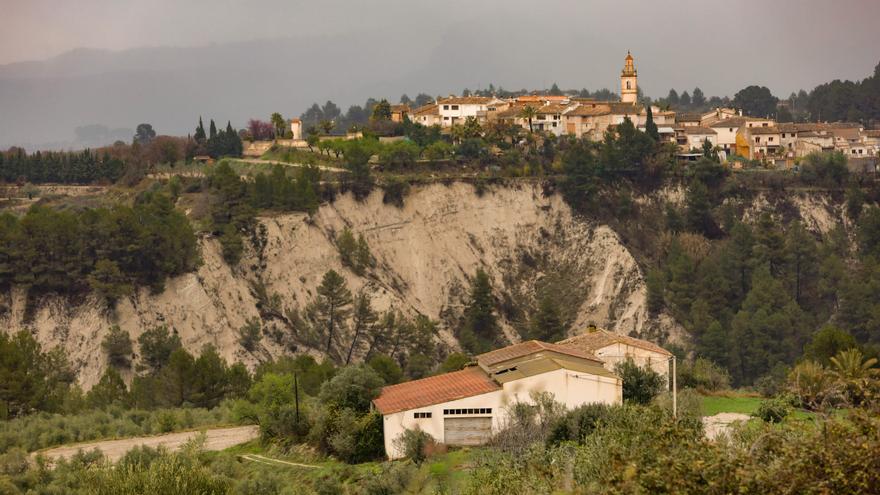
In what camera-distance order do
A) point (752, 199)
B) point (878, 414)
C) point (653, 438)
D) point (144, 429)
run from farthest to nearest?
point (752, 199) → point (144, 429) → point (653, 438) → point (878, 414)

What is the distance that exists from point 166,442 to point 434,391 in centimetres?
838

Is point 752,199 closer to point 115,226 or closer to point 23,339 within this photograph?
point 115,226

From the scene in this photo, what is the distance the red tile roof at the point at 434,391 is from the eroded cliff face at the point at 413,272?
87.0ft

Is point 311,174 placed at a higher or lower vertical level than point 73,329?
higher

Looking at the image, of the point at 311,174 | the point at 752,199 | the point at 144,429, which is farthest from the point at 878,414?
the point at 752,199

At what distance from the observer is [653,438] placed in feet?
67.4

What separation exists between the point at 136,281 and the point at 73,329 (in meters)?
3.88

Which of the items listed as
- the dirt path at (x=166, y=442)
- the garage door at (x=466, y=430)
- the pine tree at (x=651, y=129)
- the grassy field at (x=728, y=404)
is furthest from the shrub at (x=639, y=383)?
the pine tree at (x=651, y=129)

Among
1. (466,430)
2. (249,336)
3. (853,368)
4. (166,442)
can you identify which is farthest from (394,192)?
(466,430)

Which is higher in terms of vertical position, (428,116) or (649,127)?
(428,116)

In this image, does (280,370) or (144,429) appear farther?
(280,370)

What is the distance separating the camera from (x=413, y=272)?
70375mm

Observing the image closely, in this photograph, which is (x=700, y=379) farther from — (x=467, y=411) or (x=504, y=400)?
(x=467, y=411)

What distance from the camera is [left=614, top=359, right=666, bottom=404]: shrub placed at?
108 ft
